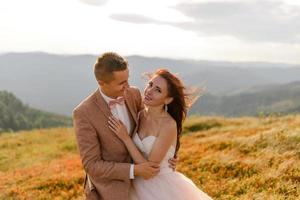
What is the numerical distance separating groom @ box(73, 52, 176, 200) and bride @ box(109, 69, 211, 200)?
15cm

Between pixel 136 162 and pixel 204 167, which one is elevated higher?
pixel 136 162

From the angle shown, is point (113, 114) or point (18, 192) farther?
point (18, 192)

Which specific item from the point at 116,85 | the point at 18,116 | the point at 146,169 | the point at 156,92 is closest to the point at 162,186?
the point at 146,169

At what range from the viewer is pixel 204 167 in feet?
46.4

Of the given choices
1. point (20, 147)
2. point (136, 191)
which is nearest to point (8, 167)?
point (20, 147)

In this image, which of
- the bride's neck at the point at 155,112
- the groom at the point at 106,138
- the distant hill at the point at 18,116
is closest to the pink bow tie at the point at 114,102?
the groom at the point at 106,138

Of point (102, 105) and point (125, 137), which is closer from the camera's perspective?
point (125, 137)

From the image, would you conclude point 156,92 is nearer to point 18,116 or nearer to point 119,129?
point 119,129

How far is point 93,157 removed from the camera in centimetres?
624

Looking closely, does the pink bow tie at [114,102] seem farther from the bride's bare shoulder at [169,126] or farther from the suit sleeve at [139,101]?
the bride's bare shoulder at [169,126]

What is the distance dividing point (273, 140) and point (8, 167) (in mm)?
13181

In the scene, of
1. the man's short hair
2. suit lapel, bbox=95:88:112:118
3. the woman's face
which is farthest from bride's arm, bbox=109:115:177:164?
the man's short hair

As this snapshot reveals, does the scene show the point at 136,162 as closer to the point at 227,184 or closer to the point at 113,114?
the point at 113,114

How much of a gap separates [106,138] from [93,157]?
317 millimetres
